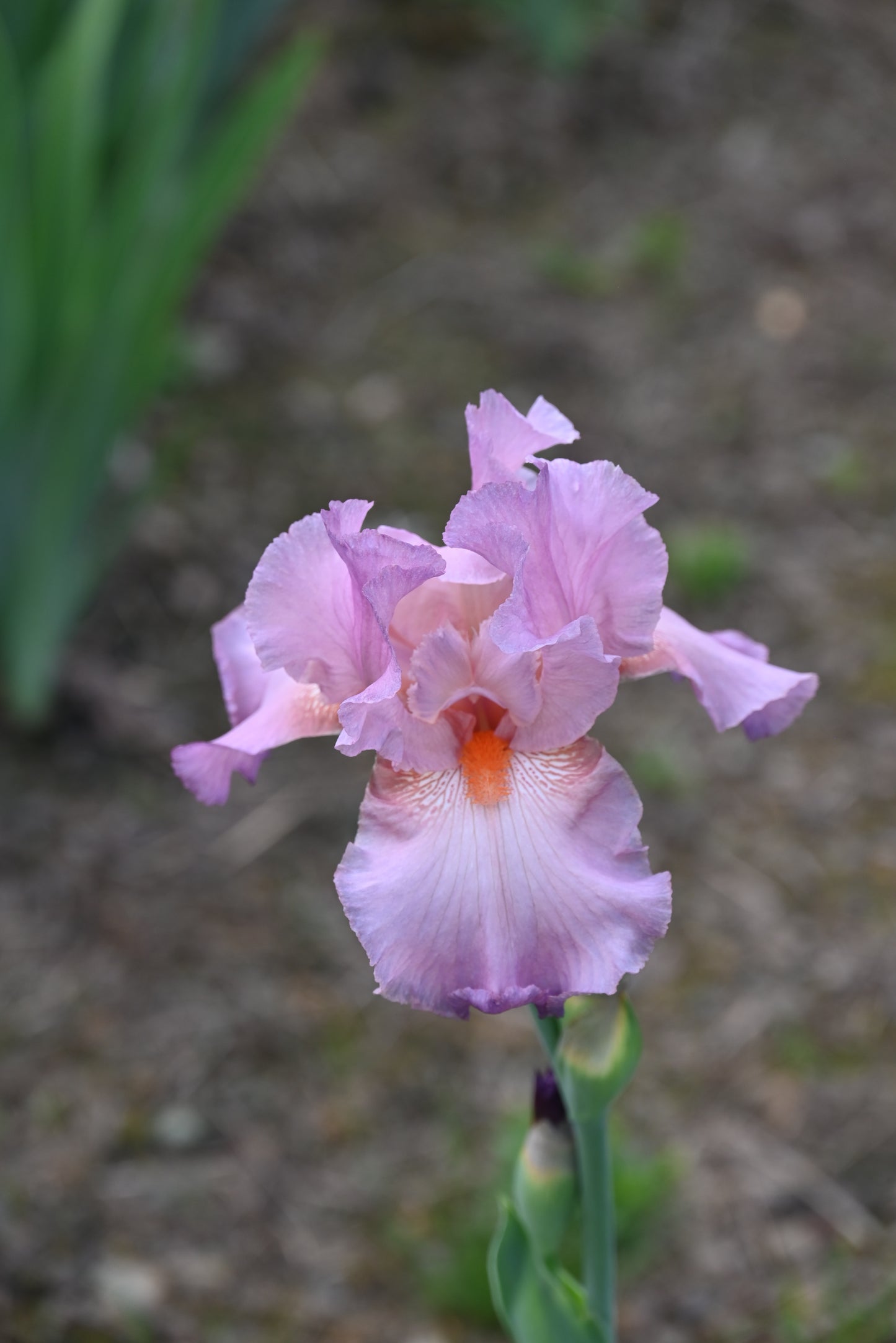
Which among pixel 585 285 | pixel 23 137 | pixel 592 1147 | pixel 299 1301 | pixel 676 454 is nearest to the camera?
pixel 592 1147

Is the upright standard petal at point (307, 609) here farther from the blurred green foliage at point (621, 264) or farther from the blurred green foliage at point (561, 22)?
the blurred green foliage at point (561, 22)

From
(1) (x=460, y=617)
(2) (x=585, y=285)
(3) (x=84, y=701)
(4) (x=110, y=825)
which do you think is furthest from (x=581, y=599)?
(2) (x=585, y=285)

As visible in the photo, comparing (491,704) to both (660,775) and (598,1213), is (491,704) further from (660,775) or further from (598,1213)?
(660,775)

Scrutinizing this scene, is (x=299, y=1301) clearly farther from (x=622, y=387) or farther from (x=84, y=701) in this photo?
(x=622, y=387)

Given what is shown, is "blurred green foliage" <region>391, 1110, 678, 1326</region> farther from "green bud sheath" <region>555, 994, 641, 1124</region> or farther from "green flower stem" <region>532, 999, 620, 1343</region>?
"green bud sheath" <region>555, 994, 641, 1124</region>

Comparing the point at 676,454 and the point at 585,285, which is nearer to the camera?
the point at 676,454

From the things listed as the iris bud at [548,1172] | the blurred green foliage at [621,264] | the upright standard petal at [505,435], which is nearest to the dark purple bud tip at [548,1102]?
the iris bud at [548,1172]
